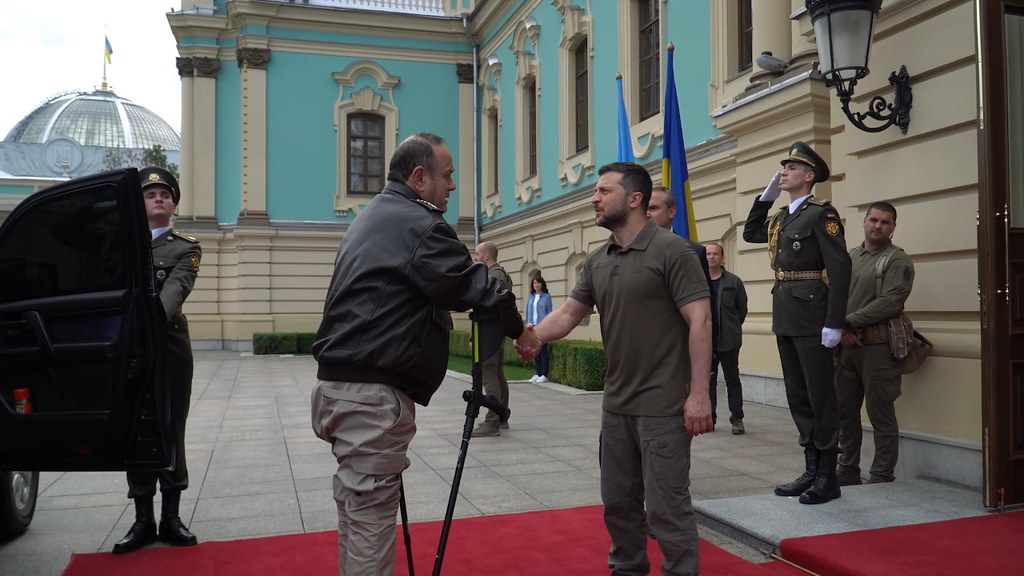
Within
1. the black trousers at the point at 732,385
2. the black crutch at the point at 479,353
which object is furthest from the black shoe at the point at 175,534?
the black trousers at the point at 732,385

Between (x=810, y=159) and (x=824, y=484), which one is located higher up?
(x=810, y=159)

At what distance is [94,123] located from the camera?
64375 mm

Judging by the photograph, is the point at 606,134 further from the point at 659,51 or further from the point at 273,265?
the point at 273,265

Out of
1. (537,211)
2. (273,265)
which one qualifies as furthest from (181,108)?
(537,211)

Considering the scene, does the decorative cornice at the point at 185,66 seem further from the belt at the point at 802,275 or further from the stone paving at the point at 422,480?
the belt at the point at 802,275

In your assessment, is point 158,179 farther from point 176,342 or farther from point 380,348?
point 380,348

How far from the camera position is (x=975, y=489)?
5227mm

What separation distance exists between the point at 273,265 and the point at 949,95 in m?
22.2

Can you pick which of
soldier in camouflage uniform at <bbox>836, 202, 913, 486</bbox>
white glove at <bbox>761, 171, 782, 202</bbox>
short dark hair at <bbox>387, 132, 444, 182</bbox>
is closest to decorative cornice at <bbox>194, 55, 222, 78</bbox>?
white glove at <bbox>761, 171, 782, 202</bbox>

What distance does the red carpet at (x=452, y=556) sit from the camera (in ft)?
13.7

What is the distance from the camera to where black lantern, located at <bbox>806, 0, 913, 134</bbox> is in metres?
5.91

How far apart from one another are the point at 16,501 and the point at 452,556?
2.57m

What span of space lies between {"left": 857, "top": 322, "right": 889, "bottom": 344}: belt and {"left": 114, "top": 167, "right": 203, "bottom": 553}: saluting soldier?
4.30m

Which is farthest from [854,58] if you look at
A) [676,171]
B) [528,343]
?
[528,343]
